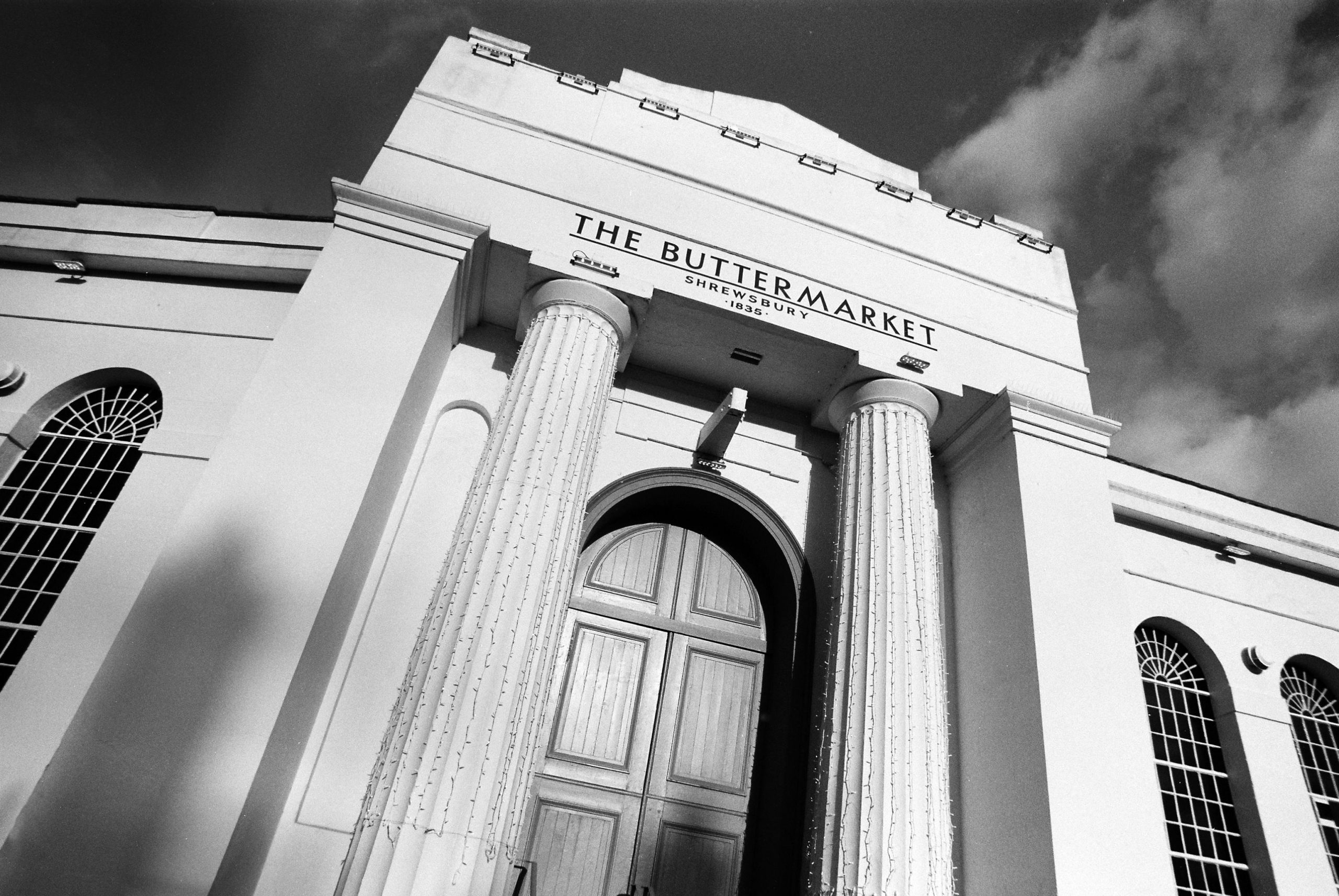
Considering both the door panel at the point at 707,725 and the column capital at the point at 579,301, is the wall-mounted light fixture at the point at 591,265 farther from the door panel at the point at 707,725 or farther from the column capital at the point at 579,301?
the door panel at the point at 707,725

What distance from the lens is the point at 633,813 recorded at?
A: 6586 millimetres

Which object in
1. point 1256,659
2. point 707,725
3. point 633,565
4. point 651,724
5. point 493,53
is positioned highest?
point 493,53

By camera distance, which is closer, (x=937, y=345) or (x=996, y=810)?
(x=996, y=810)

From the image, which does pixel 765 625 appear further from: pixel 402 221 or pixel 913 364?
pixel 402 221

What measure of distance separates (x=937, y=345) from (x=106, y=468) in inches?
320

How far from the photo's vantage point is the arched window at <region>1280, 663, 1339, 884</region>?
8.69m

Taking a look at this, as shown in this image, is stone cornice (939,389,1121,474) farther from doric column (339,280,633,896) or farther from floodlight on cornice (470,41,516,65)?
floodlight on cornice (470,41,516,65)

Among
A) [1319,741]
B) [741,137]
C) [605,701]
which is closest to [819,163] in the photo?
[741,137]

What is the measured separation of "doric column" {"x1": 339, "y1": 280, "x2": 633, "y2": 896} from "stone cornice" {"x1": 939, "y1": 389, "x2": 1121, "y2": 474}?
388cm

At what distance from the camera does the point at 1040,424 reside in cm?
780

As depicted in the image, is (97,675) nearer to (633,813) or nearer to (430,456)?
(430,456)

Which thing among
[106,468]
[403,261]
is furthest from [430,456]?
[106,468]

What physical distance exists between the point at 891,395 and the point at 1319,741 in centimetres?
685

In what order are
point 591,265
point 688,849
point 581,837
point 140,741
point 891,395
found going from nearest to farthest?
point 140,741 < point 581,837 < point 688,849 < point 591,265 < point 891,395
